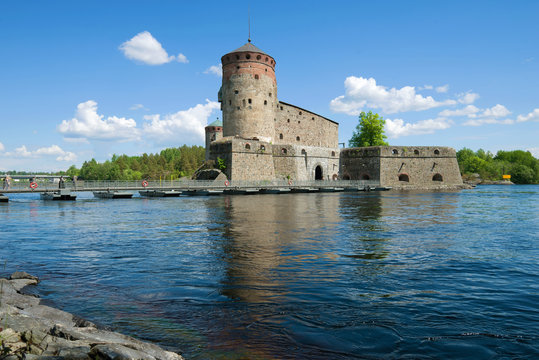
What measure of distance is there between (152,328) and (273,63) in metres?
48.4

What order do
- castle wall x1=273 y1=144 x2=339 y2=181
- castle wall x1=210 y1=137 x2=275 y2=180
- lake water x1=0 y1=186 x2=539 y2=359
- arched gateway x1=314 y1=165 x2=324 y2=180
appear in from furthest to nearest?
arched gateway x1=314 y1=165 x2=324 y2=180 → castle wall x1=273 y1=144 x2=339 y2=181 → castle wall x1=210 y1=137 x2=275 y2=180 → lake water x1=0 y1=186 x2=539 y2=359

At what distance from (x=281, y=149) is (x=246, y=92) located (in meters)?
8.76

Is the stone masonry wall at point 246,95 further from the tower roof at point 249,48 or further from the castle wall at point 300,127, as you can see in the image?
the castle wall at point 300,127

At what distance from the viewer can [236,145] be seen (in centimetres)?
4159

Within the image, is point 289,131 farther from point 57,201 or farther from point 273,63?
point 57,201

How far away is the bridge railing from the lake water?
20637mm

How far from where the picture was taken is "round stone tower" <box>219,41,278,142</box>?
151 feet

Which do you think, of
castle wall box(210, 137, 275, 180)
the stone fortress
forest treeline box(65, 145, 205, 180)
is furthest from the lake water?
forest treeline box(65, 145, 205, 180)

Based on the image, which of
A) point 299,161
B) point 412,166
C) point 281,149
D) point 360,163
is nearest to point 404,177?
point 412,166

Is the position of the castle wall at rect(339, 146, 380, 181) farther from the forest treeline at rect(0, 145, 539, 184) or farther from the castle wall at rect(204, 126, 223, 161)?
the forest treeline at rect(0, 145, 539, 184)

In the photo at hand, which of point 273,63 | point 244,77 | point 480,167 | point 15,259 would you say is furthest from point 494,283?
point 480,167

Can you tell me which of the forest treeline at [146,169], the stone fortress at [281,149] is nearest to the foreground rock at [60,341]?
the stone fortress at [281,149]

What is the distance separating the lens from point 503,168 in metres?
83.3

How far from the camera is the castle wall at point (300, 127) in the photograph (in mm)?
51750
